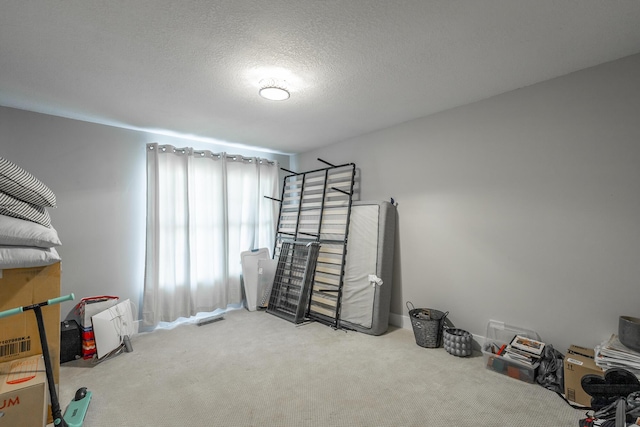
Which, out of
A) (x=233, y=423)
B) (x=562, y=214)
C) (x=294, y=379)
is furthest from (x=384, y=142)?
(x=233, y=423)

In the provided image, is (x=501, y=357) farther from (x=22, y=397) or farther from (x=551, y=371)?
(x=22, y=397)

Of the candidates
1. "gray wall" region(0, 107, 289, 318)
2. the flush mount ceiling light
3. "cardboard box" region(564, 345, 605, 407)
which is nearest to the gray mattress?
"cardboard box" region(564, 345, 605, 407)

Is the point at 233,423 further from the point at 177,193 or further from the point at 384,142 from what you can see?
the point at 384,142

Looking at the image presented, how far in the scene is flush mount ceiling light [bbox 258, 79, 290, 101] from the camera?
2350 millimetres

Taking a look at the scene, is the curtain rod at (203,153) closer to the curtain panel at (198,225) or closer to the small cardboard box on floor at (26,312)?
the curtain panel at (198,225)

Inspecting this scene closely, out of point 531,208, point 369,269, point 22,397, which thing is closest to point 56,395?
point 22,397

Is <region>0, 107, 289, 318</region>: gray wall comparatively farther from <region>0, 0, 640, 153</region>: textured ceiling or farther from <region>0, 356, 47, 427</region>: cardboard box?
<region>0, 356, 47, 427</region>: cardboard box

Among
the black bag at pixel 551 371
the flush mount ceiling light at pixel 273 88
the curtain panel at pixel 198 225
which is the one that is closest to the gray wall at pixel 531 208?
the black bag at pixel 551 371

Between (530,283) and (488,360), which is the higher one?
(530,283)

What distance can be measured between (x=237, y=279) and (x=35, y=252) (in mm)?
2616

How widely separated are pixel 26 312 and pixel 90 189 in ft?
5.91

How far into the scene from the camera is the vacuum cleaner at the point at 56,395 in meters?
1.50

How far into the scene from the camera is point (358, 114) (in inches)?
124

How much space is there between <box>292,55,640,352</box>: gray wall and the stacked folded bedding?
3.24m
